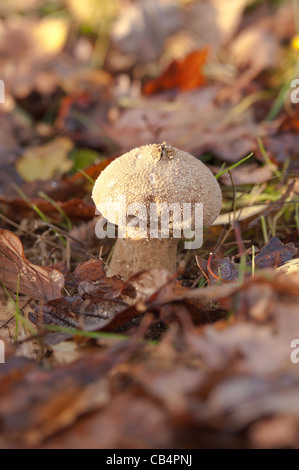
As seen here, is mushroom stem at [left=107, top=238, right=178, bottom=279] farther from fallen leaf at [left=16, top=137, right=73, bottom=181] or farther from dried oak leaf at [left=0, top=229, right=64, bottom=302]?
fallen leaf at [left=16, top=137, right=73, bottom=181]

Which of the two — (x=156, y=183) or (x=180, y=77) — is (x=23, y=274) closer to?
(x=156, y=183)

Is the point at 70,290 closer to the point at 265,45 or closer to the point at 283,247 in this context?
the point at 283,247

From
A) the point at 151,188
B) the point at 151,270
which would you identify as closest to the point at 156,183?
the point at 151,188

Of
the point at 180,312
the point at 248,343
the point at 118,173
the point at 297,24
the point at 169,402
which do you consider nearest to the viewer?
the point at 169,402

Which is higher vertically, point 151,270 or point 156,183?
point 156,183

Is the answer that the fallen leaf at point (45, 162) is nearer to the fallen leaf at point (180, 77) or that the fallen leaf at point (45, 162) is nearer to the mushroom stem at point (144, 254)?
the fallen leaf at point (180, 77)

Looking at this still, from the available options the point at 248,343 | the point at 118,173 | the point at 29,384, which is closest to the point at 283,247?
the point at 118,173

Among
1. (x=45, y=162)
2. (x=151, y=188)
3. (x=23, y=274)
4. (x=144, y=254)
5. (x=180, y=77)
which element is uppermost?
(x=180, y=77)
